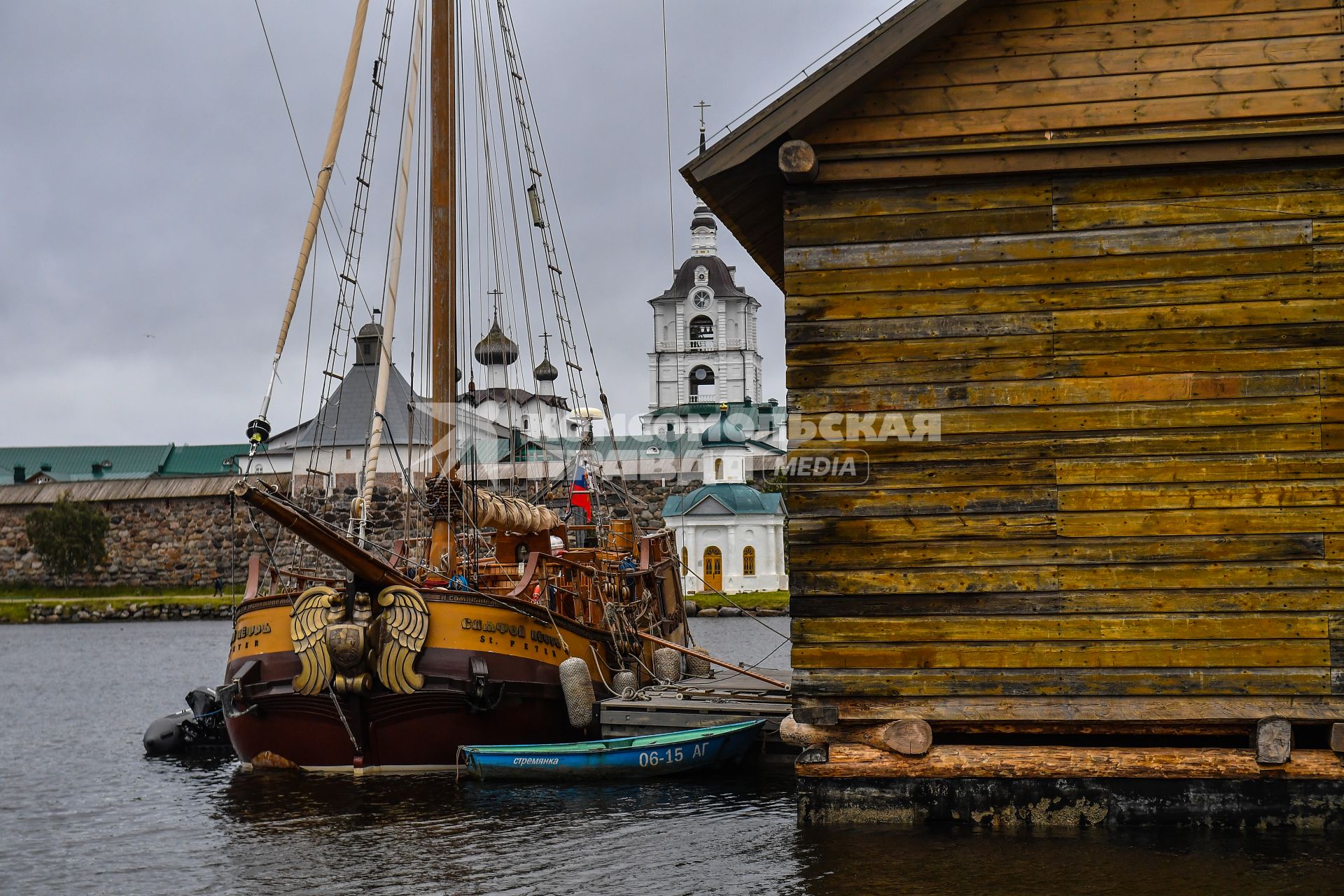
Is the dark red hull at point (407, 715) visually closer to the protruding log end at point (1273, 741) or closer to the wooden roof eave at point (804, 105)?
the wooden roof eave at point (804, 105)

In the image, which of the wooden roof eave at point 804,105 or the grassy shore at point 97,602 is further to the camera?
the grassy shore at point 97,602

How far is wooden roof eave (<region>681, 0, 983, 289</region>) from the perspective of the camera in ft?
36.5

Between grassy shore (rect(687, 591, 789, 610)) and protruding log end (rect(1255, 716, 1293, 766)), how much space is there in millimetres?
52789

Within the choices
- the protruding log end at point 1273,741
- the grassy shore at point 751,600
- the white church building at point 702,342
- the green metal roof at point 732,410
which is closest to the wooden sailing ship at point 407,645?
the protruding log end at point 1273,741

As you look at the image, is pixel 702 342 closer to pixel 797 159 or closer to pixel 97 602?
pixel 97 602

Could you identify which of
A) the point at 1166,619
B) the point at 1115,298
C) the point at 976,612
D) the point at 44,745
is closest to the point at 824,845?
the point at 976,612

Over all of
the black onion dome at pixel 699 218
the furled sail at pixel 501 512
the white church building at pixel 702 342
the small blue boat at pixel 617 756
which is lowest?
the small blue boat at pixel 617 756

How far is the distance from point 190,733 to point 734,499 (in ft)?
169

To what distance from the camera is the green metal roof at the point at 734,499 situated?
240ft

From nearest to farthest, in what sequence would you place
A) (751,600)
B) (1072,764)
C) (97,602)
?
(1072,764) < (751,600) < (97,602)

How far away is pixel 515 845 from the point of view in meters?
13.9

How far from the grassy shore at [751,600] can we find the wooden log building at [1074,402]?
52.5 m

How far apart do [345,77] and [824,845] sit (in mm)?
11536

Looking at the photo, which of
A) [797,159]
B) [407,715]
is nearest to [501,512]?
[407,715]
